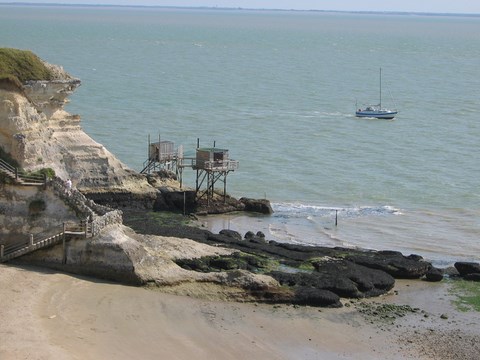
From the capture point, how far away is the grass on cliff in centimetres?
4366

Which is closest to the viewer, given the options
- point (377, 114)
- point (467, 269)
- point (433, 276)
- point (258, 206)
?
point (433, 276)

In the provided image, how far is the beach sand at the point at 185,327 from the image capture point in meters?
30.9

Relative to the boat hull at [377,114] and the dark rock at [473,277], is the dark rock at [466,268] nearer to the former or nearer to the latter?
the dark rock at [473,277]

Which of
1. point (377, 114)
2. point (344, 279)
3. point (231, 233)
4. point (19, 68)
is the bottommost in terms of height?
point (344, 279)

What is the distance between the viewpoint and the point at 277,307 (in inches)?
1431


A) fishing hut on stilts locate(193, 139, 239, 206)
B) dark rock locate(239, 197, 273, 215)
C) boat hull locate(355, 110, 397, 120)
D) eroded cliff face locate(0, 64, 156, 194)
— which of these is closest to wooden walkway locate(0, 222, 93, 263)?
eroded cliff face locate(0, 64, 156, 194)

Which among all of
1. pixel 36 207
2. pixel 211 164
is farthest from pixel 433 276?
→ pixel 211 164

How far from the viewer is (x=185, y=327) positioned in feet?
109

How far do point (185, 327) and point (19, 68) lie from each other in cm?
1656

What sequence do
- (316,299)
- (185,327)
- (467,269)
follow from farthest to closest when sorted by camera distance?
(467,269), (316,299), (185,327)

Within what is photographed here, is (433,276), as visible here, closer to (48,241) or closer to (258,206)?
(258,206)

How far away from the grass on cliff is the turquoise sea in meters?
11.4

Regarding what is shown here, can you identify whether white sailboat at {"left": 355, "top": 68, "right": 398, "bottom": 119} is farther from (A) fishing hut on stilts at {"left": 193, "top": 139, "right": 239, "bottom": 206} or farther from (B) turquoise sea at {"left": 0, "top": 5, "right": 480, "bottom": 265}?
(A) fishing hut on stilts at {"left": 193, "top": 139, "right": 239, "bottom": 206}

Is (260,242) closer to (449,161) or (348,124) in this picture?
(449,161)
